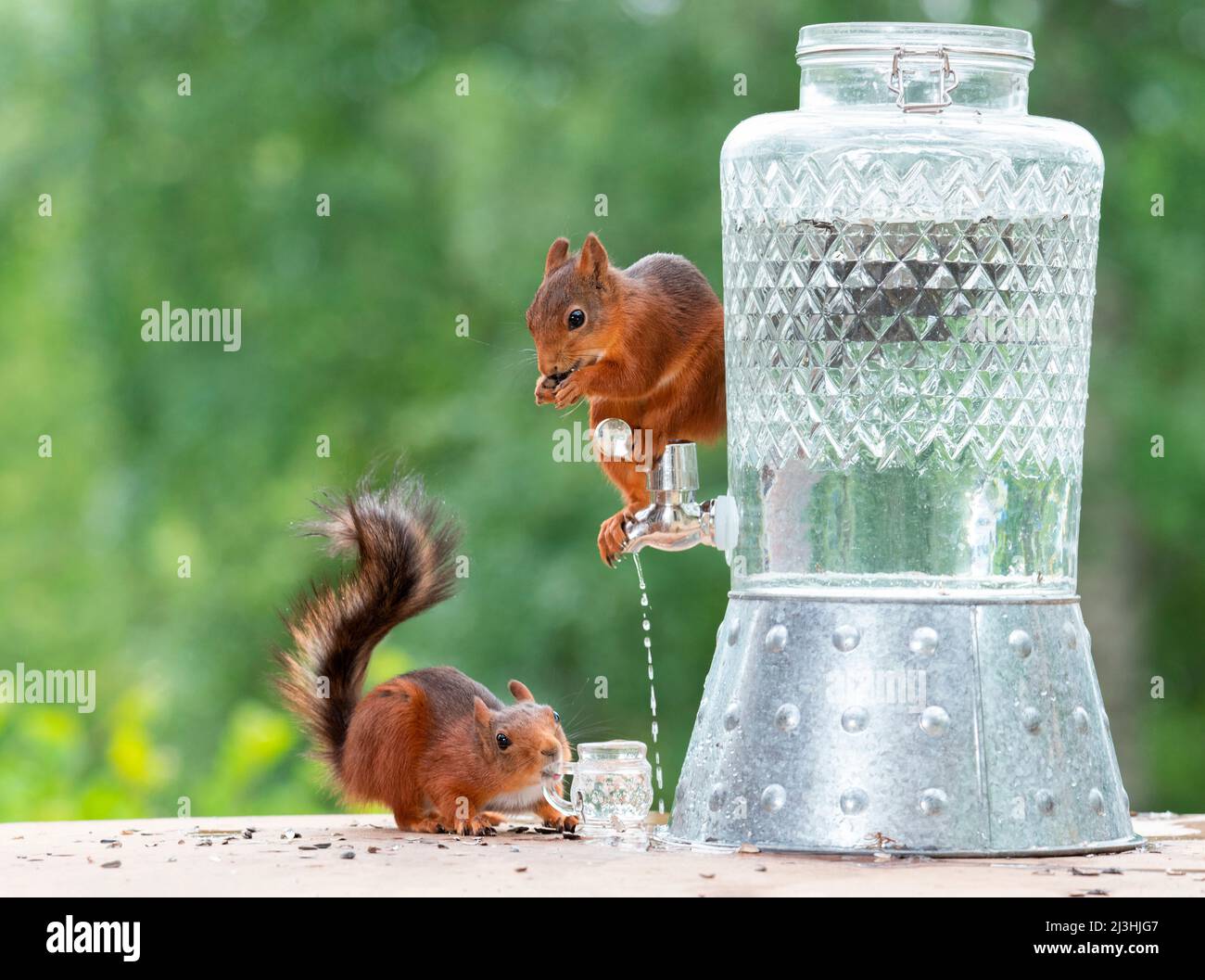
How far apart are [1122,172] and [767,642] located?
485 cm

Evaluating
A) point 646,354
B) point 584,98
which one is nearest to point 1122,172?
point 584,98

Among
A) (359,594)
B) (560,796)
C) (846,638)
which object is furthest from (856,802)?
(359,594)

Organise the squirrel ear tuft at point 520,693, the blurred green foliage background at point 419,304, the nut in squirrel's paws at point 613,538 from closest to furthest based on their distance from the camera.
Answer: the nut in squirrel's paws at point 613,538 → the squirrel ear tuft at point 520,693 → the blurred green foliage background at point 419,304

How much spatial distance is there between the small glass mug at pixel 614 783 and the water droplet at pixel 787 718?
1.12 feet

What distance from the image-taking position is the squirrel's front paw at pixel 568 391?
264cm

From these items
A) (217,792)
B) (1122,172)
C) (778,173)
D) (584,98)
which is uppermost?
(584,98)

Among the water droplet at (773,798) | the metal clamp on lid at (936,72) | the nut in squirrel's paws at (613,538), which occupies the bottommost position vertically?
the water droplet at (773,798)

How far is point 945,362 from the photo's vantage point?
2322mm

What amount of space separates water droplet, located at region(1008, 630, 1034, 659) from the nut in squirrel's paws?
64 centimetres

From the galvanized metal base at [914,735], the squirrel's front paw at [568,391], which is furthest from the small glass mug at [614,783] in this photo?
the squirrel's front paw at [568,391]

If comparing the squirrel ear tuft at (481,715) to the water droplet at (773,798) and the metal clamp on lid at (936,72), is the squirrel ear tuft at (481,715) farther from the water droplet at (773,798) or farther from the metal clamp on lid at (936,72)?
the metal clamp on lid at (936,72)

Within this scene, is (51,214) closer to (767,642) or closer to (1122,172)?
(1122,172)

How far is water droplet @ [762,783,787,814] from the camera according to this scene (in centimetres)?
223

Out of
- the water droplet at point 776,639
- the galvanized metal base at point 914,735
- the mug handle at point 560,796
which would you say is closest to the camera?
the galvanized metal base at point 914,735
